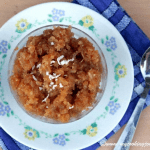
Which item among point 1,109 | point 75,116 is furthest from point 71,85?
point 1,109

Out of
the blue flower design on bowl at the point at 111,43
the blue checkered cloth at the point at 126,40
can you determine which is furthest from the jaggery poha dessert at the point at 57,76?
the blue checkered cloth at the point at 126,40

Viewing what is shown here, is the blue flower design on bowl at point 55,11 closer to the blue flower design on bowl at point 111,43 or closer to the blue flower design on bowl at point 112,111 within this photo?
the blue flower design on bowl at point 111,43

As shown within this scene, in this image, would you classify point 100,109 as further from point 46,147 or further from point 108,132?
point 46,147

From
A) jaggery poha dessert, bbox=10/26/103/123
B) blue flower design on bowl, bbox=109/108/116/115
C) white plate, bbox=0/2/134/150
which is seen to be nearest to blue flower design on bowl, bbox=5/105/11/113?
white plate, bbox=0/2/134/150

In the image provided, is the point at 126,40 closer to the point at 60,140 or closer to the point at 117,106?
the point at 117,106

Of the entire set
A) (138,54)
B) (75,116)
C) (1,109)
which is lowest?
(138,54)

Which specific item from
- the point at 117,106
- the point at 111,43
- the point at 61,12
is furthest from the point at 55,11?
the point at 117,106

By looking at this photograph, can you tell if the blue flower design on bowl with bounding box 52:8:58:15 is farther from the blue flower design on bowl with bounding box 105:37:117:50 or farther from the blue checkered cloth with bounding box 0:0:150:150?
the blue flower design on bowl with bounding box 105:37:117:50
